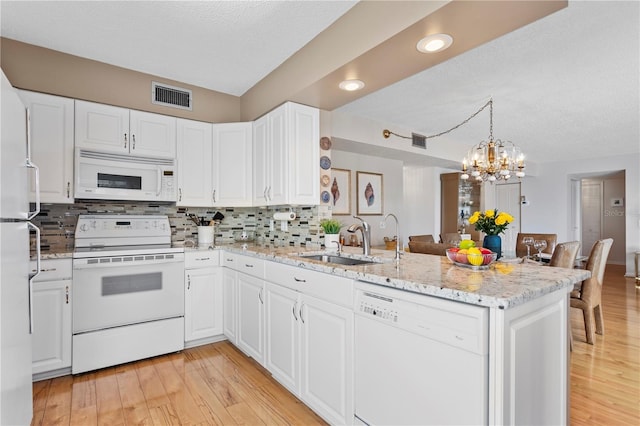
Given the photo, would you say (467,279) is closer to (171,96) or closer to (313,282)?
(313,282)

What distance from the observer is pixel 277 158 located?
3.11m

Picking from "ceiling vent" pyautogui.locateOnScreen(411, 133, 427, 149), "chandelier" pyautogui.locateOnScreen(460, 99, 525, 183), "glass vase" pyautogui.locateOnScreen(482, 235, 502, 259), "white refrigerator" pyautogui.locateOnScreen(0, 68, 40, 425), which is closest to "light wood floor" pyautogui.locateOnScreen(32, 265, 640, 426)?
"white refrigerator" pyautogui.locateOnScreen(0, 68, 40, 425)

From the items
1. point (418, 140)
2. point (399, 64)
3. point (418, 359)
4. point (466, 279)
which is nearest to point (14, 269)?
point (418, 359)

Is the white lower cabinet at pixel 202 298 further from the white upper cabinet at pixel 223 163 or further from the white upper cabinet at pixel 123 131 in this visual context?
the white upper cabinet at pixel 123 131

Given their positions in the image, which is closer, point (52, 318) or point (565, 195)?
point (52, 318)

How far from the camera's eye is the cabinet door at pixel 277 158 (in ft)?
9.93

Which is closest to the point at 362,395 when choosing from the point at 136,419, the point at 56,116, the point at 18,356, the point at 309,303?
the point at 309,303

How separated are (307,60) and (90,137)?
6.49 feet

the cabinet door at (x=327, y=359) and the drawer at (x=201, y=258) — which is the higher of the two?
the drawer at (x=201, y=258)

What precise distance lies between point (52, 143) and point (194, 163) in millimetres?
1139

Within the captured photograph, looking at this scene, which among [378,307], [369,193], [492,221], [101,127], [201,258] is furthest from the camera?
[369,193]

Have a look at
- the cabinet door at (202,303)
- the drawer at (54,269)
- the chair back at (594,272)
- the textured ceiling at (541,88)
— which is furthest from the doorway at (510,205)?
the drawer at (54,269)

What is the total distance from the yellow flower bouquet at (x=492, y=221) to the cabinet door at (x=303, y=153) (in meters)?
1.36

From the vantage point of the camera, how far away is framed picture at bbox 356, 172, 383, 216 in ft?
18.3
